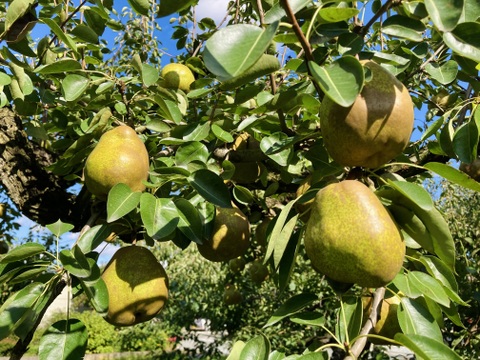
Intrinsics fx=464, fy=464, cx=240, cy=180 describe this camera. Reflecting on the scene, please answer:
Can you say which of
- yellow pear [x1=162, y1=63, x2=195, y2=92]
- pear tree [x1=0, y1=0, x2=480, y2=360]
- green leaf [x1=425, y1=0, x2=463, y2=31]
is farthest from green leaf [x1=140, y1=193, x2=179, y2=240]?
yellow pear [x1=162, y1=63, x2=195, y2=92]

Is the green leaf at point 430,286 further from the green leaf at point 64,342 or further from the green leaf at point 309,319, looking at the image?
the green leaf at point 64,342

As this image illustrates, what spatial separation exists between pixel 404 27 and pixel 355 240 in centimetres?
51

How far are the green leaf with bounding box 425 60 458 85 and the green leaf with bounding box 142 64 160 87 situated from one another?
86 centimetres

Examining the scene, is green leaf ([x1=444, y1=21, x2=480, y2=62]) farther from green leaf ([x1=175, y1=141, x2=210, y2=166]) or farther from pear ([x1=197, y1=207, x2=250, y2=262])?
pear ([x1=197, y1=207, x2=250, y2=262])

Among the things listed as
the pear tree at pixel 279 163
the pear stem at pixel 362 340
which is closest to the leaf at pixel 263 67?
the pear tree at pixel 279 163

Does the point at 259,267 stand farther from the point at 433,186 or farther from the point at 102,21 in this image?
the point at 433,186

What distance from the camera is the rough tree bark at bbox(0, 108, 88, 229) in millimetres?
1956

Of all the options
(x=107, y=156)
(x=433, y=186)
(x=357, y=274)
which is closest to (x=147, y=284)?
(x=107, y=156)

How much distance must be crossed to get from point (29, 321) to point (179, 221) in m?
0.49

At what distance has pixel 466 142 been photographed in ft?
3.92

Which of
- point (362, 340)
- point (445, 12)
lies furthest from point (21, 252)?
point (445, 12)

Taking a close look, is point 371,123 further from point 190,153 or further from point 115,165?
point 115,165

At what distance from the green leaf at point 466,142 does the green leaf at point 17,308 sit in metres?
1.18

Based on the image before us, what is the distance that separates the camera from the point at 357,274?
3.05ft
